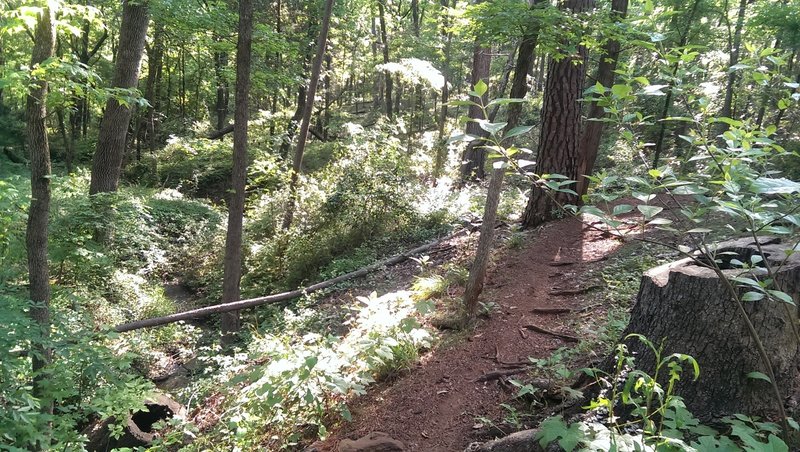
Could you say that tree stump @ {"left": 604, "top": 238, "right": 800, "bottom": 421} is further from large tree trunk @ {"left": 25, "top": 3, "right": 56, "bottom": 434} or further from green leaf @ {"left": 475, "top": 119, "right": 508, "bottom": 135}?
large tree trunk @ {"left": 25, "top": 3, "right": 56, "bottom": 434}

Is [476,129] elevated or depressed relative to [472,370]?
elevated

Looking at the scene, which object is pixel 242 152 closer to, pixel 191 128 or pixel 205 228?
pixel 205 228

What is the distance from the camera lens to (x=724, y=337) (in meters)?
2.21

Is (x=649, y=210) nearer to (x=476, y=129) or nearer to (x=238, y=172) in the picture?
(x=238, y=172)

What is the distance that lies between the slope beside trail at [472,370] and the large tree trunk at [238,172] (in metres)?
4.22

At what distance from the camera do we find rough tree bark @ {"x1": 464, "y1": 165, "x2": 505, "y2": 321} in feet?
14.8

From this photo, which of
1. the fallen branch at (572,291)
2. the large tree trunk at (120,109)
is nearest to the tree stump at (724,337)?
the fallen branch at (572,291)

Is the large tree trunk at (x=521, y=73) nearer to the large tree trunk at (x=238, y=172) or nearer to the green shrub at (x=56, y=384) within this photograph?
the green shrub at (x=56, y=384)

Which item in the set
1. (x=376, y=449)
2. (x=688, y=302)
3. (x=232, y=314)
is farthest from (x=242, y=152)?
(x=688, y=302)

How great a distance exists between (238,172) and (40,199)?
364cm

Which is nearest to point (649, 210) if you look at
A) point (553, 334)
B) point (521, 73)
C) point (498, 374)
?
point (498, 374)

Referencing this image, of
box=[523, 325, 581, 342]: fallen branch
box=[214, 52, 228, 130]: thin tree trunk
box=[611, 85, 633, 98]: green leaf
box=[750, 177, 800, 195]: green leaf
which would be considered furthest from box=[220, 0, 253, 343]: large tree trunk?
box=[214, 52, 228, 130]: thin tree trunk

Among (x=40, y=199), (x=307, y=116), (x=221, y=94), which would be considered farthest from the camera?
(x=221, y=94)

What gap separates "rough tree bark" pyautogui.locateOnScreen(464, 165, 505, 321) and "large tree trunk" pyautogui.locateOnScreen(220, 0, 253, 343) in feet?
14.0
